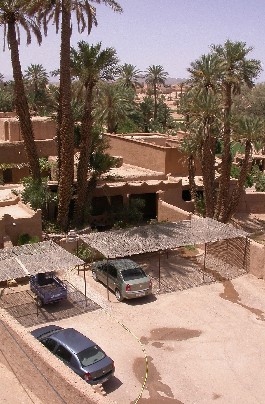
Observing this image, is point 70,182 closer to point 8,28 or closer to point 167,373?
Answer: point 8,28

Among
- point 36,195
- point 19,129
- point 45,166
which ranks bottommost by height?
point 36,195

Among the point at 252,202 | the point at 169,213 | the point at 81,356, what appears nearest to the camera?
the point at 81,356

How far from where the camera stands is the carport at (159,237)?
77.8 ft

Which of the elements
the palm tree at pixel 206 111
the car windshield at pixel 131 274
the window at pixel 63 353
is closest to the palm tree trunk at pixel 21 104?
the palm tree at pixel 206 111

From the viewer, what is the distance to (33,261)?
21672mm

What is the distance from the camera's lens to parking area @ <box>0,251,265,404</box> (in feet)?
52.6

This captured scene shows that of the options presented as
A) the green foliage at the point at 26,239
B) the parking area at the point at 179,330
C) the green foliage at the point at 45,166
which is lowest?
the parking area at the point at 179,330

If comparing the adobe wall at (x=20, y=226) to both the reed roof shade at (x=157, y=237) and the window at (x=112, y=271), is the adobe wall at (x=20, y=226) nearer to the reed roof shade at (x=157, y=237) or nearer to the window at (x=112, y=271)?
the reed roof shade at (x=157, y=237)

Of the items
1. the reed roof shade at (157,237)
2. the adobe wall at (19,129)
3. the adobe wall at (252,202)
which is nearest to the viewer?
the reed roof shade at (157,237)

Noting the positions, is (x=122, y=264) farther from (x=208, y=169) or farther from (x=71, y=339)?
(x=208, y=169)

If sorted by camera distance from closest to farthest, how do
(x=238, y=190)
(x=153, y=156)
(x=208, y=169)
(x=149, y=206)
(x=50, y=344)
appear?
(x=50, y=344) < (x=208, y=169) < (x=238, y=190) < (x=149, y=206) < (x=153, y=156)

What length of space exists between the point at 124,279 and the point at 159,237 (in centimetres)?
365

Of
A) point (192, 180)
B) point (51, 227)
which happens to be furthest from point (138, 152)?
point (51, 227)

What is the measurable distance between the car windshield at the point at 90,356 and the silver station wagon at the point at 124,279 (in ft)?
20.7
